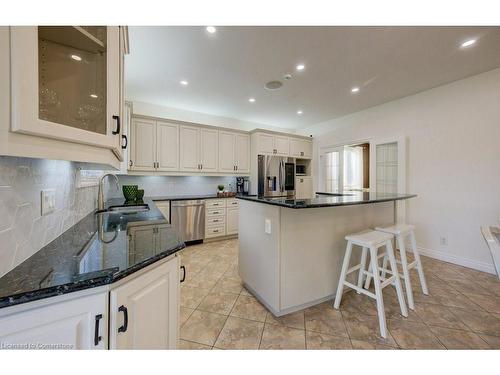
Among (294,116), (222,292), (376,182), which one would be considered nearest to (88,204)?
(222,292)

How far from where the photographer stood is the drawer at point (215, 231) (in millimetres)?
3895

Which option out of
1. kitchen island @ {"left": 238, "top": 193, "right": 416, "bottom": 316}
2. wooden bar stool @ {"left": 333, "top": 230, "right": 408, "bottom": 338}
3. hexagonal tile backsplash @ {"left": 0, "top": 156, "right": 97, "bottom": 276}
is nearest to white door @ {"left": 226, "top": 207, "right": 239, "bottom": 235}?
kitchen island @ {"left": 238, "top": 193, "right": 416, "bottom": 316}

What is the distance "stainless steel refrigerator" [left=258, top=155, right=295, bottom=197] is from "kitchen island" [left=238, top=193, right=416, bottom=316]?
2321 mm

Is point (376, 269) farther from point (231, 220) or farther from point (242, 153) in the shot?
point (242, 153)

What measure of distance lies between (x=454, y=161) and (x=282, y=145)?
3027mm

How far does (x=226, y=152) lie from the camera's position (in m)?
4.35

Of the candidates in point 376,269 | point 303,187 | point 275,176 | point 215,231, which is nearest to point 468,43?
point 376,269

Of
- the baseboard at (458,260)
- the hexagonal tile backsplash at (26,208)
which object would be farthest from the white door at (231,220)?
the baseboard at (458,260)

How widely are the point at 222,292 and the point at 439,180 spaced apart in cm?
366

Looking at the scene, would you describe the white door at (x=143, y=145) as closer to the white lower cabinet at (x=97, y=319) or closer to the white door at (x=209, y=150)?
the white door at (x=209, y=150)

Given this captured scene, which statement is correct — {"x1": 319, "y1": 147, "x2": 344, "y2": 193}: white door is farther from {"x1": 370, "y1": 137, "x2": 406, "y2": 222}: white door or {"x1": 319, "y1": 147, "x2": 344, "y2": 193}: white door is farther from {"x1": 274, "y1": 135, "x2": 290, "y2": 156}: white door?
{"x1": 274, "y1": 135, "x2": 290, "y2": 156}: white door

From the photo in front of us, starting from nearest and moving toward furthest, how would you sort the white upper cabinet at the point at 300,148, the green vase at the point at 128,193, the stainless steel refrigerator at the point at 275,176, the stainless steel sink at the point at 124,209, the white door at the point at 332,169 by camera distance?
the stainless steel sink at the point at 124,209 → the green vase at the point at 128,193 → the stainless steel refrigerator at the point at 275,176 → the white door at the point at 332,169 → the white upper cabinet at the point at 300,148

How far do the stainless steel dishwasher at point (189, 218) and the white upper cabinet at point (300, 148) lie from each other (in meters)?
2.67
